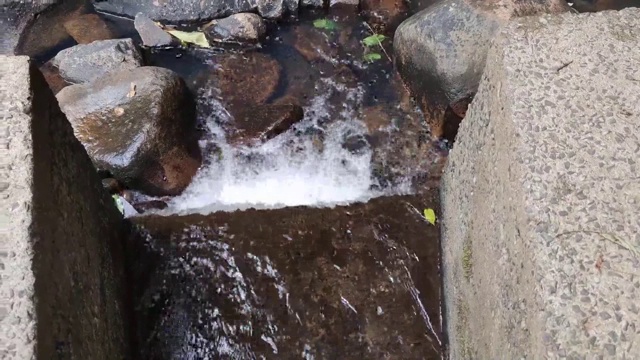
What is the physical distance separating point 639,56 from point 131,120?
2810 millimetres

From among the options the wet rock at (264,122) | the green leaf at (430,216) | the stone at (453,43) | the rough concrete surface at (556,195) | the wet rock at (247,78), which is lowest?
the green leaf at (430,216)

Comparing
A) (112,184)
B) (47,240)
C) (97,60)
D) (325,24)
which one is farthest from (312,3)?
Result: (47,240)

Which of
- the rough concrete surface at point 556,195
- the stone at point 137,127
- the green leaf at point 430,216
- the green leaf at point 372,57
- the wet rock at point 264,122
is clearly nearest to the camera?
the rough concrete surface at point 556,195

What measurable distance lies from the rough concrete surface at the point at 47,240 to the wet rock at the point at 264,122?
1.42m

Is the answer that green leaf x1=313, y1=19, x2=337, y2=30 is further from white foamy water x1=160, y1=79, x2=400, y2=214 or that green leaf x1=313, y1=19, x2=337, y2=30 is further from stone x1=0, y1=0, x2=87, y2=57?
stone x1=0, y1=0, x2=87, y2=57

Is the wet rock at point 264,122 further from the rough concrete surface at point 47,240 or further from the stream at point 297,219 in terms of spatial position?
the rough concrete surface at point 47,240

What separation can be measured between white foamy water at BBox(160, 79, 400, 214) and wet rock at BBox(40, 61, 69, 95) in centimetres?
104

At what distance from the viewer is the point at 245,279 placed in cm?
329

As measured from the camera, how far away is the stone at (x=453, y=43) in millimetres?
3785

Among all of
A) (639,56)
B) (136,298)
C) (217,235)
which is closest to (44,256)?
(136,298)

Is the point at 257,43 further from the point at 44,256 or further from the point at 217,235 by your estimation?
the point at 44,256

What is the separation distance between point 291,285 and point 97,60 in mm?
2306

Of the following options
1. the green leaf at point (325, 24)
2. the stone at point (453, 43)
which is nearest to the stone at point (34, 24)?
the green leaf at point (325, 24)

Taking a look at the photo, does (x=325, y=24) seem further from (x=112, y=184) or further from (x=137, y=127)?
(x=112, y=184)
